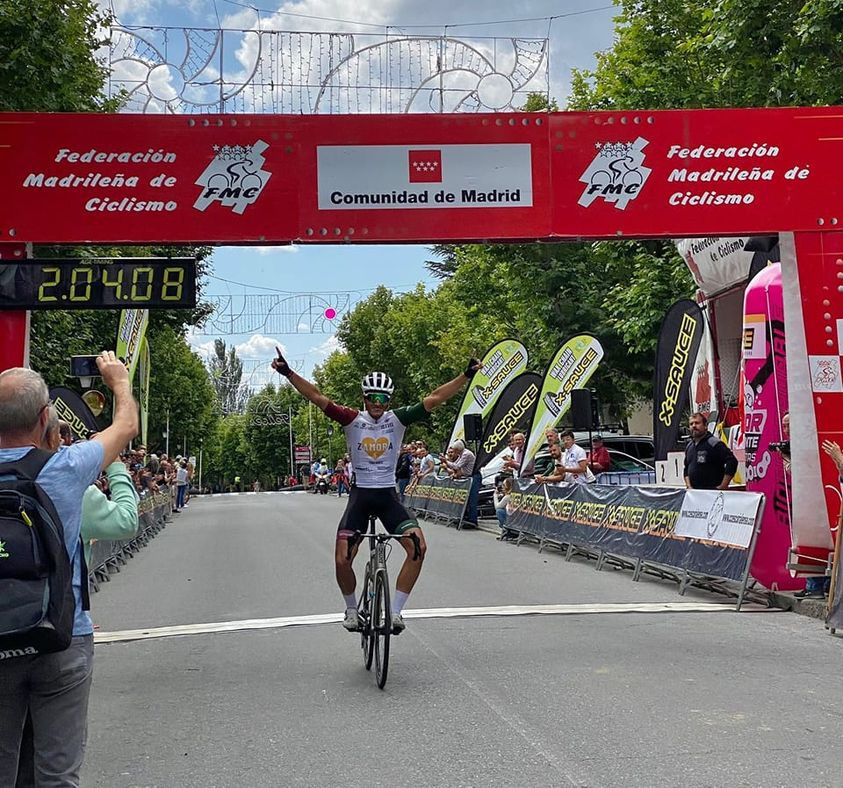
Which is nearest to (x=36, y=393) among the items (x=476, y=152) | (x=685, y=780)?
(x=685, y=780)

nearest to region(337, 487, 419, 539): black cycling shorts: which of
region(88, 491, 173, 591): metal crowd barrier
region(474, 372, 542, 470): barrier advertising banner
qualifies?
region(88, 491, 173, 591): metal crowd barrier

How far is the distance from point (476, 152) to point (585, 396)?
953 cm

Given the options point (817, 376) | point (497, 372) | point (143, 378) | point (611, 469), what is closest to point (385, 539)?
point (817, 376)

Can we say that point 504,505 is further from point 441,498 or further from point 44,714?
point 44,714

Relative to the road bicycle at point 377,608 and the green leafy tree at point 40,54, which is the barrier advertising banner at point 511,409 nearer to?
the green leafy tree at point 40,54

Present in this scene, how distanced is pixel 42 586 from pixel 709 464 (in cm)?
1011

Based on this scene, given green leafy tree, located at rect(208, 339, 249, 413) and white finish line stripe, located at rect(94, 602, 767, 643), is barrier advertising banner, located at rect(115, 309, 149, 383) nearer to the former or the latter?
white finish line stripe, located at rect(94, 602, 767, 643)

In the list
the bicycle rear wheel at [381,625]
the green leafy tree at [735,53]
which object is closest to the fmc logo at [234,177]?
the bicycle rear wheel at [381,625]

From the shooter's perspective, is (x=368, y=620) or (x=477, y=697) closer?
(x=477, y=697)

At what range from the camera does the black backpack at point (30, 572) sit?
3.03 meters

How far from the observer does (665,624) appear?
30.9 ft

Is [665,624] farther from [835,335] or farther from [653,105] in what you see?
[653,105]

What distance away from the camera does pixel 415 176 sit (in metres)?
9.87

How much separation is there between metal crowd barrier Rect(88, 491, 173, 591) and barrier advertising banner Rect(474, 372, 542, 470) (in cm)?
766
